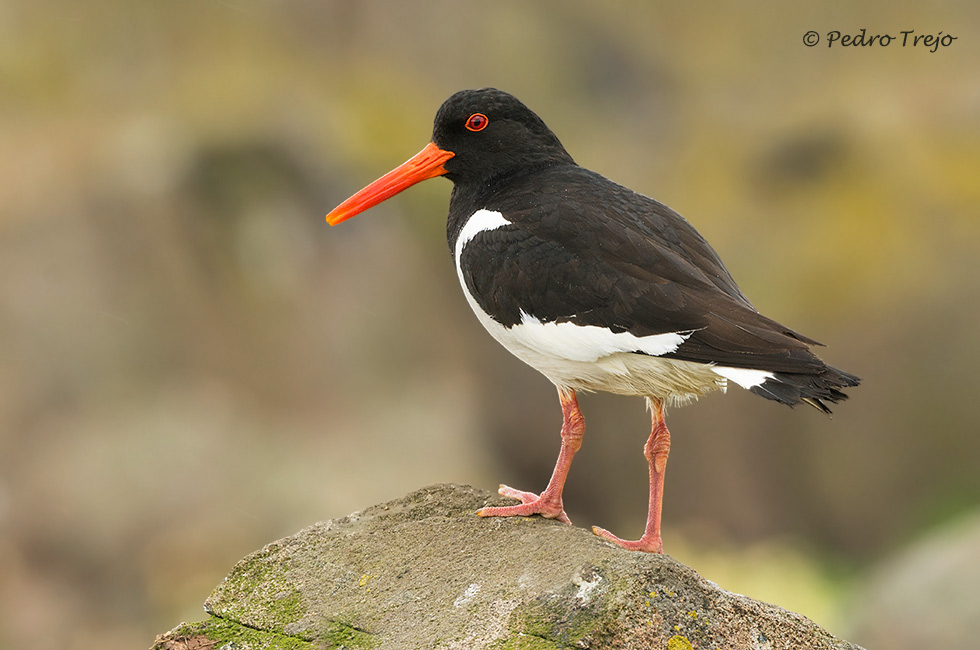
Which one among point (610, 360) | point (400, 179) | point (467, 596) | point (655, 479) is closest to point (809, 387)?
point (610, 360)

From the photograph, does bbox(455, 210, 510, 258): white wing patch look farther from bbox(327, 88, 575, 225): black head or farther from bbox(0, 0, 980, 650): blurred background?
bbox(0, 0, 980, 650): blurred background

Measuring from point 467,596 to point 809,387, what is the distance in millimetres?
1531

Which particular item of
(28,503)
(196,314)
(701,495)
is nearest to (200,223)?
(196,314)

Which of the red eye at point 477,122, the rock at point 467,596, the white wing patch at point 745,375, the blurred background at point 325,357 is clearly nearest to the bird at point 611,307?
the white wing patch at point 745,375

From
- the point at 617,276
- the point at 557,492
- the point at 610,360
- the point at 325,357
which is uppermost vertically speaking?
the point at 617,276

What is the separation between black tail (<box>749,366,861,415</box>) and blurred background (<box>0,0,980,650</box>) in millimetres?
4763

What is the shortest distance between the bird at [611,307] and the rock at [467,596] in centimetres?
37

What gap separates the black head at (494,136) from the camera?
5328mm

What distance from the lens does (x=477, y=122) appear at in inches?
210

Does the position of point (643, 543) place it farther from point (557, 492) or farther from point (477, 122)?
point (477, 122)

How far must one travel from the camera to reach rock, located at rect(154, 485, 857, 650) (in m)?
3.65

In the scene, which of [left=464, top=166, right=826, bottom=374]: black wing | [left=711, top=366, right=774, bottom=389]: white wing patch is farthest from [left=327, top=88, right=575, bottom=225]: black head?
[left=711, top=366, right=774, bottom=389]: white wing patch

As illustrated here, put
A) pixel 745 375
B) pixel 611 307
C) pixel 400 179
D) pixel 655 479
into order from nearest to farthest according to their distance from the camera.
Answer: pixel 745 375 → pixel 611 307 → pixel 655 479 → pixel 400 179

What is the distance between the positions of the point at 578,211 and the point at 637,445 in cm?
675
